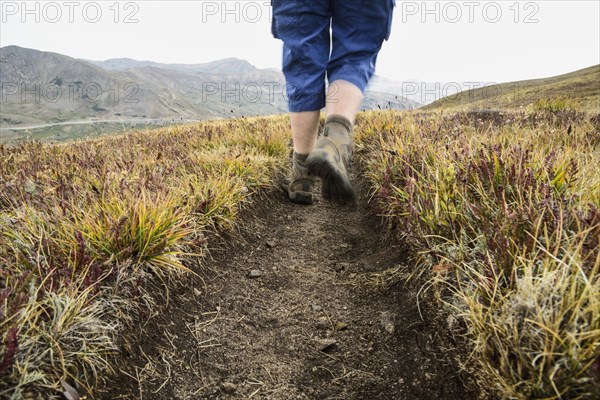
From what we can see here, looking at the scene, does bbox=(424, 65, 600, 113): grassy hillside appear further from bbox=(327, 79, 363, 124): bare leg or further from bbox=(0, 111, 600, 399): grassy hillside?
bbox=(0, 111, 600, 399): grassy hillside

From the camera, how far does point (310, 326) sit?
197 centimetres

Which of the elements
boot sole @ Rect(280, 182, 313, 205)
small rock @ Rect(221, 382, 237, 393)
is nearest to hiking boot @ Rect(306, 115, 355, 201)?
boot sole @ Rect(280, 182, 313, 205)

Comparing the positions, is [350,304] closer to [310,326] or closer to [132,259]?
[310,326]

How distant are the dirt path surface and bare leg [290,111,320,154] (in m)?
0.92

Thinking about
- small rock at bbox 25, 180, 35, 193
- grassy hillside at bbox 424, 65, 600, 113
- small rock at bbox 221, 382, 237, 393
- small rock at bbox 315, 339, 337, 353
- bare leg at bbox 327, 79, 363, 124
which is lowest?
small rock at bbox 221, 382, 237, 393

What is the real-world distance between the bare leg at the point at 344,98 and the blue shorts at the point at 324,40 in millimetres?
42

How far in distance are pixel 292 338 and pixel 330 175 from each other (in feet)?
3.49

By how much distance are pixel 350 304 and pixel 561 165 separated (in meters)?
1.42

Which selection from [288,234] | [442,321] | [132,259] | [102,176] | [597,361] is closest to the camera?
[597,361]

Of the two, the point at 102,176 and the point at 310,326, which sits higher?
the point at 102,176

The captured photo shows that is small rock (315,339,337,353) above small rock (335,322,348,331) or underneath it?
underneath

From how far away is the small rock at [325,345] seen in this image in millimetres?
1792

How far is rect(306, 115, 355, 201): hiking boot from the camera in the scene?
7.93ft

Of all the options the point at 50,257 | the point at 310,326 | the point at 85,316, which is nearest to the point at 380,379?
the point at 310,326
